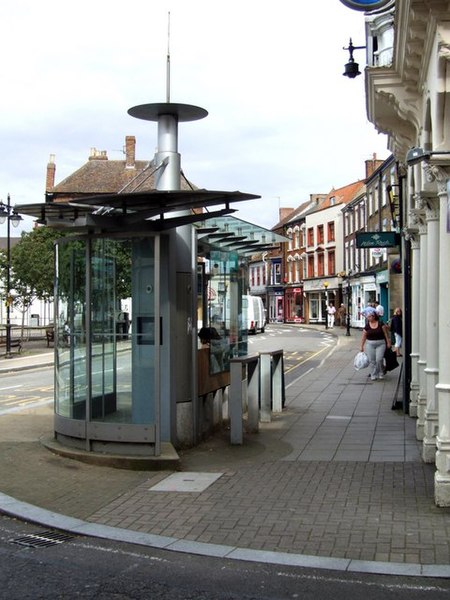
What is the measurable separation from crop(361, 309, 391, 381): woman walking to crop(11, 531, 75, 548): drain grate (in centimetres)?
1165

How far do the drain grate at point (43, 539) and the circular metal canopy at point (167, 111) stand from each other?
5510mm

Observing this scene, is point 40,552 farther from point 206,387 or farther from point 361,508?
point 206,387

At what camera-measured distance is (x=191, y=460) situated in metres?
8.46

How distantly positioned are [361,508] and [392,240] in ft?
23.4

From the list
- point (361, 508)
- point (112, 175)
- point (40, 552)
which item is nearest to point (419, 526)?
point (361, 508)

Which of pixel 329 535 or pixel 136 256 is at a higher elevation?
pixel 136 256

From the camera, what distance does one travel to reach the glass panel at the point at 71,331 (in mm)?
8781

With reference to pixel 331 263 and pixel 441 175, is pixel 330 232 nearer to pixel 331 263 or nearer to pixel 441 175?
pixel 331 263

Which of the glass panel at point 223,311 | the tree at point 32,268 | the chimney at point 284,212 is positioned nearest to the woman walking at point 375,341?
the glass panel at point 223,311

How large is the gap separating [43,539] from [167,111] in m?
5.70

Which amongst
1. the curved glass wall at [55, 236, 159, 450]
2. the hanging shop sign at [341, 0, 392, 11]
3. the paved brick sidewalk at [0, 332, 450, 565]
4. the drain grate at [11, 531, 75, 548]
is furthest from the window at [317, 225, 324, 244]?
the drain grate at [11, 531, 75, 548]

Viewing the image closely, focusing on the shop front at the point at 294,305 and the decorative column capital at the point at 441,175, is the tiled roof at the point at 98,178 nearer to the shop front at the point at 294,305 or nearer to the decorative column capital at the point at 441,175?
the shop front at the point at 294,305

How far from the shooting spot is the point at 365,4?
9.31 m

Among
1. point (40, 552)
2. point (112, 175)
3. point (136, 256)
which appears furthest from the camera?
point (112, 175)
